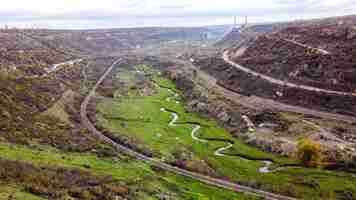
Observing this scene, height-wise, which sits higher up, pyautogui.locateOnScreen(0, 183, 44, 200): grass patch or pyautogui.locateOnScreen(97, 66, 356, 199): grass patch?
pyautogui.locateOnScreen(0, 183, 44, 200): grass patch

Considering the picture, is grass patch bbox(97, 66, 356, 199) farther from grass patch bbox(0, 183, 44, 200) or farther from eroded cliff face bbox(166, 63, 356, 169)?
grass patch bbox(0, 183, 44, 200)

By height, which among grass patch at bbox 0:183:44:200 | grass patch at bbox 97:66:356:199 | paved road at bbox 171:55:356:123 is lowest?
grass patch at bbox 97:66:356:199

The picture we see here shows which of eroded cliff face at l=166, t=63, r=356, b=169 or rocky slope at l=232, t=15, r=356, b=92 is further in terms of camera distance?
rocky slope at l=232, t=15, r=356, b=92

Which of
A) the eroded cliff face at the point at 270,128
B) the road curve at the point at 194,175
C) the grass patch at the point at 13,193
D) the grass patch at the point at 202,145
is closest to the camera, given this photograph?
the grass patch at the point at 13,193

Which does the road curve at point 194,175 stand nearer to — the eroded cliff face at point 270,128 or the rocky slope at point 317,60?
the eroded cliff face at point 270,128

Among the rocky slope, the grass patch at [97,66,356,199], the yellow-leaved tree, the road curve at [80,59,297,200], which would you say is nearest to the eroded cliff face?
the yellow-leaved tree

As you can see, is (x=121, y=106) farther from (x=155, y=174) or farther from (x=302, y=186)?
(x=302, y=186)

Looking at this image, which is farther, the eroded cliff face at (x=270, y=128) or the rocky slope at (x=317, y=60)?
the rocky slope at (x=317, y=60)

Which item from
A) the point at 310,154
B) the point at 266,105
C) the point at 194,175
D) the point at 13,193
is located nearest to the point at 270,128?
the point at 310,154

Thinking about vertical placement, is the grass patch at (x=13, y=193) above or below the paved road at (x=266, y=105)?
above

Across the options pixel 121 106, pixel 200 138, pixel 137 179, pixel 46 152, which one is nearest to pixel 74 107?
pixel 121 106

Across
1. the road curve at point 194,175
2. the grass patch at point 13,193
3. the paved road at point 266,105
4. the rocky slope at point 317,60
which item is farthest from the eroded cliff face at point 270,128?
the grass patch at point 13,193

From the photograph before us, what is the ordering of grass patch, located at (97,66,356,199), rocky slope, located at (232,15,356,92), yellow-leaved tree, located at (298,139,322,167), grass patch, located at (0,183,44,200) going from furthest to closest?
1. rocky slope, located at (232,15,356,92)
2. yellow-leaved tree, located at (298,139,322,167)
3. grass patch, located at (97,66,356,199)
4. grass patch, located at (0,183,44,200)

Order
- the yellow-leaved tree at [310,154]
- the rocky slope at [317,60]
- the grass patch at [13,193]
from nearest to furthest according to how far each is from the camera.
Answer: the grass patch at [13,193]
the yellow-leaved tree at [310,154]
the rocky slope at [317,60]
